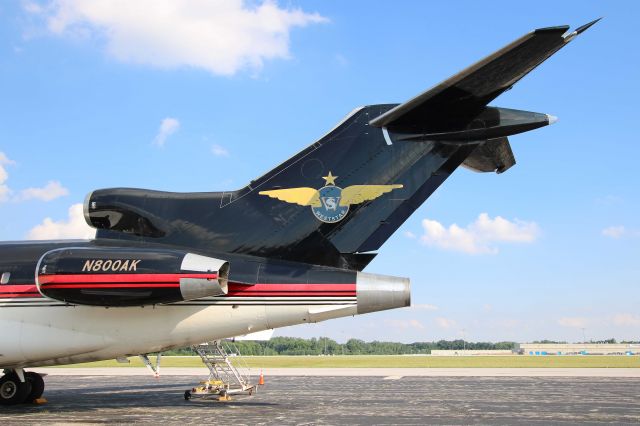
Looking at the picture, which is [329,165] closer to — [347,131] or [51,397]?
[347,131]

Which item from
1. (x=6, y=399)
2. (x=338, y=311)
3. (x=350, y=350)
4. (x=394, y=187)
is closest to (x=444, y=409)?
(x=338, y=311)

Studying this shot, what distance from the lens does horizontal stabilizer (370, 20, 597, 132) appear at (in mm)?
7223

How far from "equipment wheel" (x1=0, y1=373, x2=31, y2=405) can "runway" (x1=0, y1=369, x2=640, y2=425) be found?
11.0 inches

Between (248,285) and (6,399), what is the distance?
6.93 meters

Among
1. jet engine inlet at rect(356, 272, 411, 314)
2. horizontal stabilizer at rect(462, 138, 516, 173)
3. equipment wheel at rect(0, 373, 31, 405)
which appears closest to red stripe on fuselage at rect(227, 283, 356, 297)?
jet engine inlet at rect(356, 272, 411, 314)

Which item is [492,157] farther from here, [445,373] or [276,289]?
[445,373]

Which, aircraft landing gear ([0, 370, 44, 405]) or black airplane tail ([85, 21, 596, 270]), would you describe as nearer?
black airplane tail ([85, 21, 596, 270])

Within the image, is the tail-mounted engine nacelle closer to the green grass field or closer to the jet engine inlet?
the jet engine inlet

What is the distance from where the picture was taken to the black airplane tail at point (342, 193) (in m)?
9.55

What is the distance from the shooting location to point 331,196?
10.0 meters

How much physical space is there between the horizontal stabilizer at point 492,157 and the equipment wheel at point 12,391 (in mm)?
10313

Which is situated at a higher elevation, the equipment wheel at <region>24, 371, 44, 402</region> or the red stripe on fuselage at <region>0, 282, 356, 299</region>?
the red stripe on fuselage at <region>0, 282, 356, 299</region>

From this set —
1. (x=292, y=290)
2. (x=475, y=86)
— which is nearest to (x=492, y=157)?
(x=475, y=86)

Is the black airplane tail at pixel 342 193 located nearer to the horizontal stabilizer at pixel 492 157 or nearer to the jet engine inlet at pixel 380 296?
the horizontal stabilizer at pixel 492 157
